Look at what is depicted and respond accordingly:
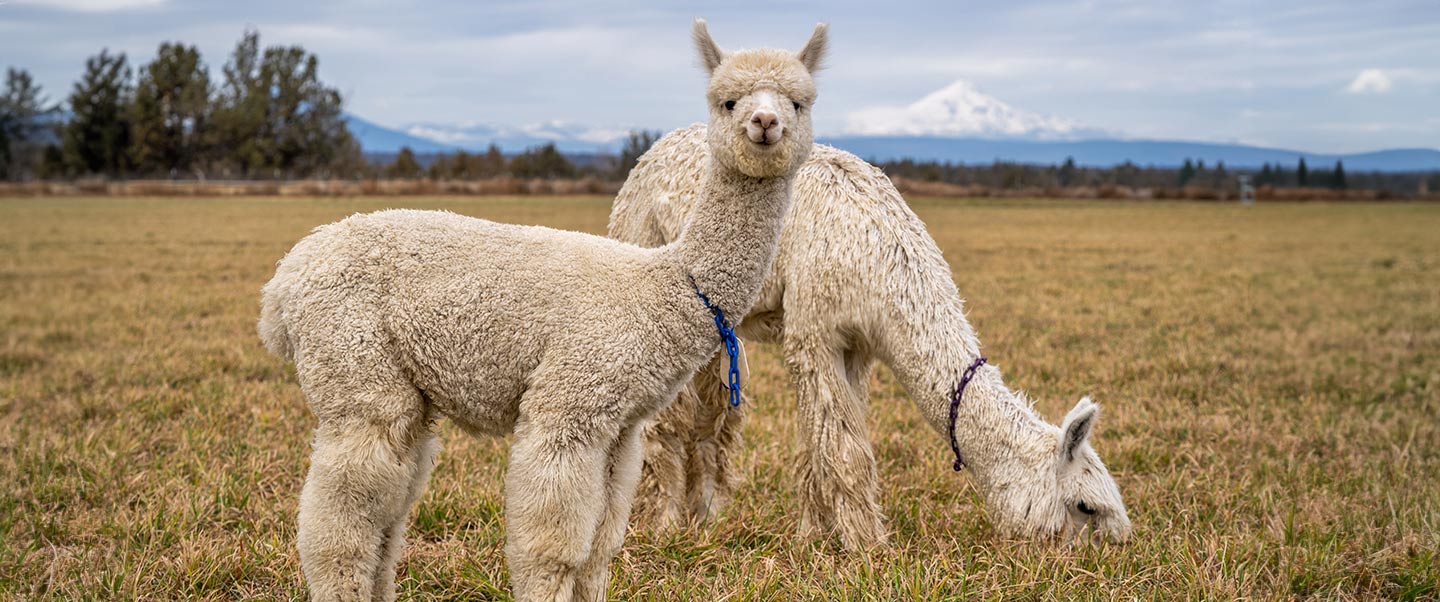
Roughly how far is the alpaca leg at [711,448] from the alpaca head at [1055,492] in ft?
5.59

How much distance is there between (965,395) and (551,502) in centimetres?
233

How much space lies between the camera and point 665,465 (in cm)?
570

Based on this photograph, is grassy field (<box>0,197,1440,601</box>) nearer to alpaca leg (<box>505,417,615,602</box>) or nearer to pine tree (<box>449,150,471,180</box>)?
alpaca leg (<box>505,417,615,602</box>)

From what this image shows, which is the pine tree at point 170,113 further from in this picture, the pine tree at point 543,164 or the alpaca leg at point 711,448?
the alpaca leg at point 711,448

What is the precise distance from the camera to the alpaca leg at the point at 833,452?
5086 mm

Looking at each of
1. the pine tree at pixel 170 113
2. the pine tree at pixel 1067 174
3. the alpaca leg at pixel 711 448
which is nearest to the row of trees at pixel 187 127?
the pine tree at pixel 170 113

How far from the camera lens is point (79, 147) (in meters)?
75.0

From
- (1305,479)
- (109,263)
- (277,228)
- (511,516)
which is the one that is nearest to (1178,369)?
(1305,479)

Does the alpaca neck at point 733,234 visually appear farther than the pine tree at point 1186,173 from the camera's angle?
No

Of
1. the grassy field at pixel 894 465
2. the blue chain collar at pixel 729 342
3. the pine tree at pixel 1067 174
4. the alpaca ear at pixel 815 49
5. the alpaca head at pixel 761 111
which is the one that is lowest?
the grassy field at pixel 894 465

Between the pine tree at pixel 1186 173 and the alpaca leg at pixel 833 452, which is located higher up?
the pine tree at pixel 1186 173

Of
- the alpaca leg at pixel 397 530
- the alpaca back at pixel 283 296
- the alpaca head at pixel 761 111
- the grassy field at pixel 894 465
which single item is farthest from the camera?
the grassy field at pixel 894 465

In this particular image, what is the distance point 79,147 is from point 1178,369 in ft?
273

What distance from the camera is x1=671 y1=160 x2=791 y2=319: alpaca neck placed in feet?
11.0
